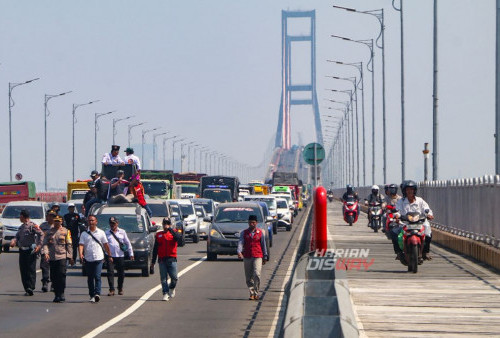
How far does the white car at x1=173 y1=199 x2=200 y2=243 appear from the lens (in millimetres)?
48000

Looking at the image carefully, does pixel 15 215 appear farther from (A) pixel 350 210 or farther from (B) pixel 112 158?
(A) pixel 350 210

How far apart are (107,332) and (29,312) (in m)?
3.70

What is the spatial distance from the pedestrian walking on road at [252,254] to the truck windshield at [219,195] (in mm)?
45967

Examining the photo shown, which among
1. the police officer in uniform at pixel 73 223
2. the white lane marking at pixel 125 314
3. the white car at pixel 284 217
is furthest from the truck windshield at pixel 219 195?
the white lane marking at pixel 125 314

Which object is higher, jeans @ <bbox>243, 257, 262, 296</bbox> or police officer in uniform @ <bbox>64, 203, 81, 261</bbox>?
police officer in uniform @ <bbox>64, 203, 81, 261</bbox>

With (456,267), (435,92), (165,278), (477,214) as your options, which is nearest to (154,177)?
(435,92)

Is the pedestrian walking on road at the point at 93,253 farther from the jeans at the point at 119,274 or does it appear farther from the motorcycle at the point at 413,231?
the motorcycle at the point at 413,231

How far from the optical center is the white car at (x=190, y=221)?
4800 cm

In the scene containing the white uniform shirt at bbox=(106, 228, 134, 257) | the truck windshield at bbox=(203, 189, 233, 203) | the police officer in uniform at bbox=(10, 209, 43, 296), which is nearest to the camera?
the police officer in uniform at bbox=(10, 209, 43, 296)

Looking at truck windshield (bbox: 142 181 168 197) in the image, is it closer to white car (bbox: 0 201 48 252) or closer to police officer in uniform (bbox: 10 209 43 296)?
white car (bbox: 0 201 48 252)

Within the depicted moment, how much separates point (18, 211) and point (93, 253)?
73.2ft

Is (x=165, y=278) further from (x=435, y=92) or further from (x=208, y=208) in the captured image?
(x=208, y=208)

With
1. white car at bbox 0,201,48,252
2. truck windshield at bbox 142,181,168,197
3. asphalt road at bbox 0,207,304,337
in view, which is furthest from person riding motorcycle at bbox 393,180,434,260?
truck windshield at bbox 142,181,168,197

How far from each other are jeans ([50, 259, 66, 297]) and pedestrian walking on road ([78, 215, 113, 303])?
0.38 meters
